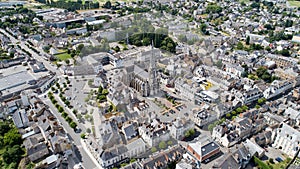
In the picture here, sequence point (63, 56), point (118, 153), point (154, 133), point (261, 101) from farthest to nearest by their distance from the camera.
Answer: point (63, 56), point (261, 101), point (154, 133), point (118, 153)

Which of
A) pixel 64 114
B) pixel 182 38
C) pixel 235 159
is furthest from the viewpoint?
pixel 182 38

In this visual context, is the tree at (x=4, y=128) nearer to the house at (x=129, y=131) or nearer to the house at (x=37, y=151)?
the house at (x=37, y=151)

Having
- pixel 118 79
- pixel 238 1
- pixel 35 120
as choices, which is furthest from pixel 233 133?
pixel 238 1

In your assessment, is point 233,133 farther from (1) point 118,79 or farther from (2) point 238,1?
(2) point 238,1

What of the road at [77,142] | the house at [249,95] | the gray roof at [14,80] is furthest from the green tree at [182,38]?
the road at [77,142]

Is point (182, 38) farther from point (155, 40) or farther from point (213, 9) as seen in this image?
point (213, 9)

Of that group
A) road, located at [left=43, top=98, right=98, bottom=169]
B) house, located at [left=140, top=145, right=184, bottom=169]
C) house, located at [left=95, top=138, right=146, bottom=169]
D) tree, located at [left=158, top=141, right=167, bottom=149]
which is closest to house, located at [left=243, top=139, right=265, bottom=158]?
house, located at [left=140, top=145, right=184, bottom=169]

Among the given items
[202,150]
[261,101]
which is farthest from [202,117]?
[261,101]
